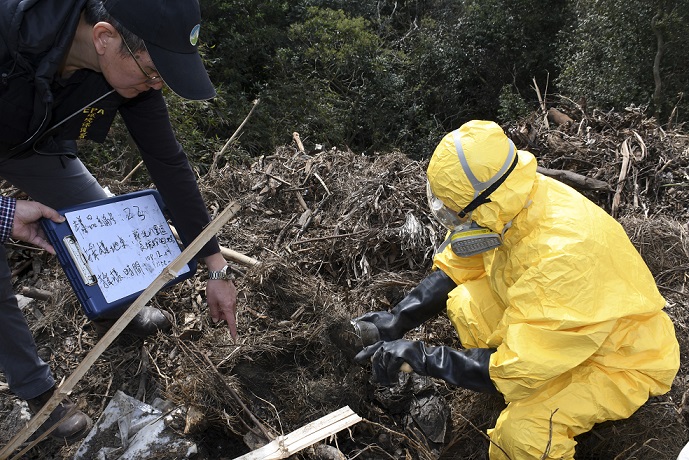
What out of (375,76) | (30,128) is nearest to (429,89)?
(375,76)

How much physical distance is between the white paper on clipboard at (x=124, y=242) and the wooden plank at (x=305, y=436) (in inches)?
32.7

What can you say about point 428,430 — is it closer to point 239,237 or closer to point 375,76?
point 239,237

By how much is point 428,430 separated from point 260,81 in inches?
332

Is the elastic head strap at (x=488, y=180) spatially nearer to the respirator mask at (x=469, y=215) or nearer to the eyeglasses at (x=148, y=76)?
the respirator mask at (x=469, y=215)

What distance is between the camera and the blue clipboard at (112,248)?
219 cm

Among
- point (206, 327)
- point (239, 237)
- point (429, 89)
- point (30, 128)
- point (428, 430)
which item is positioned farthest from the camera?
point (429, 89)

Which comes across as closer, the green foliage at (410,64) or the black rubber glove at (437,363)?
the black rubber glove at (437,363)

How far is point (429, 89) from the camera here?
37.3ft

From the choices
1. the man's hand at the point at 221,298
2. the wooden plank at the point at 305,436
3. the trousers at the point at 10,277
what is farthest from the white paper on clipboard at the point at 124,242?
the wooden plank at the point at 305,436

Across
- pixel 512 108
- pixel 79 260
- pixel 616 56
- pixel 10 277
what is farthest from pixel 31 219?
pixel 616 56

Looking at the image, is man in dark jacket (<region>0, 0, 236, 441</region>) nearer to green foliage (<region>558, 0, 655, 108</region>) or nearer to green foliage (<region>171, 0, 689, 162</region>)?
green foliage (<region>171, 0, 689, 162</region>)

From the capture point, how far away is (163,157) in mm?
2516

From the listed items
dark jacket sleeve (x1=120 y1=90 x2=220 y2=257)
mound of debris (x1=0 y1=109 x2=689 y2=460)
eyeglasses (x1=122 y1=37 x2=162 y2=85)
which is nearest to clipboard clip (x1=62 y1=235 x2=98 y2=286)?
dark jacket sleeve (x1=120 y1=90 x2=220 y2=257)

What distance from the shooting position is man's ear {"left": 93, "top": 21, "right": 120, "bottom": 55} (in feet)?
6.33
